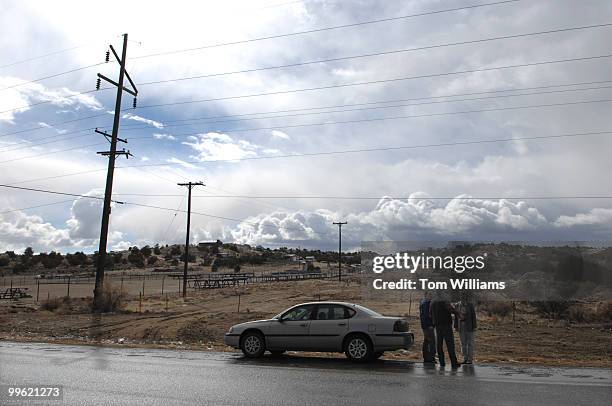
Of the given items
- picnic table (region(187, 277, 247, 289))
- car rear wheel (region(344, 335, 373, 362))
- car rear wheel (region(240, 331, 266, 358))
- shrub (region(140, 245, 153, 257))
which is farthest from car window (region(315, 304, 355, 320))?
shrub (region(140, 245, 153, 257))

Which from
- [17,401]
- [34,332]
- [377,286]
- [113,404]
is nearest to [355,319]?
[113,404]

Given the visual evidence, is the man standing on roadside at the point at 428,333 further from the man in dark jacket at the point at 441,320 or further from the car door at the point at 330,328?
the car door at the point at 330,328

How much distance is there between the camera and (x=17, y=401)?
8016 mm

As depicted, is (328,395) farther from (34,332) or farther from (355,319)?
(34,332)

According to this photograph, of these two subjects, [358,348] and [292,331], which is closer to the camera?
[358,348]

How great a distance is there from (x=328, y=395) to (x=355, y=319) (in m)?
4.51

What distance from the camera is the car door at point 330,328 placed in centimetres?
1309

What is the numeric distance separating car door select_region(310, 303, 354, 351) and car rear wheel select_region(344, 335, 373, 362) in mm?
234

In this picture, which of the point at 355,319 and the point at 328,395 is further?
the point at 355,319

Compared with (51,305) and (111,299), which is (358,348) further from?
(51,305)

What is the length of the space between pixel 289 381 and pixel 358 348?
331 centimetres

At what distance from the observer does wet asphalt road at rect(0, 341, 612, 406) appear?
8.33 metres

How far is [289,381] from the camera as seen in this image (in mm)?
9945

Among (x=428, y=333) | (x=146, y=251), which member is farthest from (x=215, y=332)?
(x=146, y=251)
